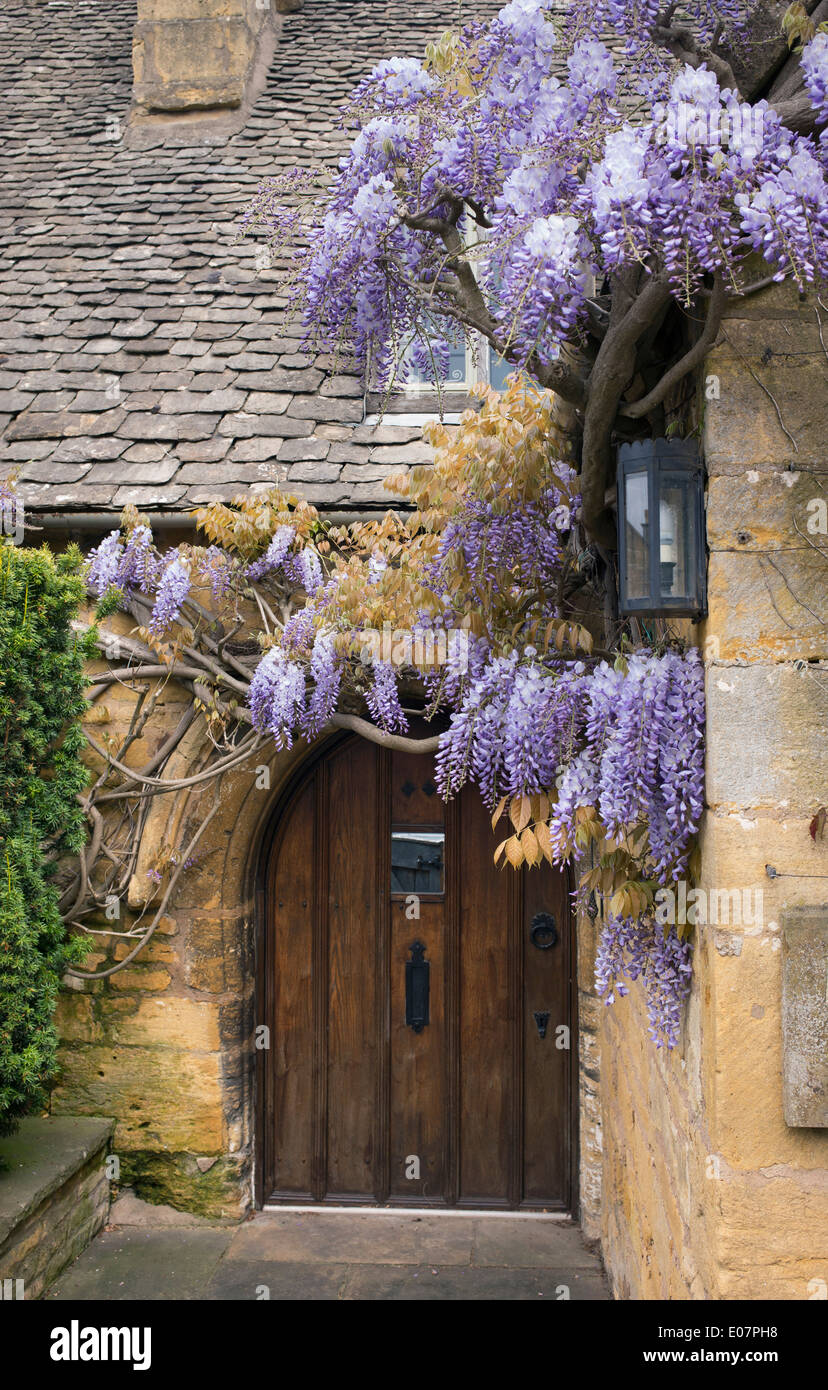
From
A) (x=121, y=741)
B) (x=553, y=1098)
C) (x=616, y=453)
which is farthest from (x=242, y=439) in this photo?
(x=553, y=1098)

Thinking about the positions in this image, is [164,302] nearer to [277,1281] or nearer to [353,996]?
[353,996]

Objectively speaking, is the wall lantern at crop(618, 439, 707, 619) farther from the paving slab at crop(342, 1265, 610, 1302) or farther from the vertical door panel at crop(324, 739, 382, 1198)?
the paving slab at crop(342, 1265, 610, 1302)

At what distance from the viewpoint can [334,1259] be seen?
442cm

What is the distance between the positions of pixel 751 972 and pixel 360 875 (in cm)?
306

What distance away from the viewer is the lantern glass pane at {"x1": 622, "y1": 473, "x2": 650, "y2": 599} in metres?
2.16

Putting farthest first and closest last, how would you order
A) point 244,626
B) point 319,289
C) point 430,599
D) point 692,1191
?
1. point 244,626
2. point 430,599
3. point 319,289
4. point 692,1191

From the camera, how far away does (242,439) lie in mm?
4668

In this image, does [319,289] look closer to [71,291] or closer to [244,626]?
[244,626]

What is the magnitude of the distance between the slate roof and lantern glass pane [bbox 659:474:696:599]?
2.29 m

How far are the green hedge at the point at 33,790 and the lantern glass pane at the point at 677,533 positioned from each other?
254 centimetres

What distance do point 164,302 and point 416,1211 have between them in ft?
14.9

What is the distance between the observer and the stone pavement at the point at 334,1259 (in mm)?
4117

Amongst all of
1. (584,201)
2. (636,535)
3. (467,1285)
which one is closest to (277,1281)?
(467,1285)

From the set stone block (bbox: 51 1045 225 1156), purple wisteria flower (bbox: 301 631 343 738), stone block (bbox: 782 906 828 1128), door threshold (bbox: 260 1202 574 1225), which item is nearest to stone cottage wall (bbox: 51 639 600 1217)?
stone block (bbox: 51 1045 225 1156)
